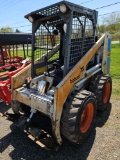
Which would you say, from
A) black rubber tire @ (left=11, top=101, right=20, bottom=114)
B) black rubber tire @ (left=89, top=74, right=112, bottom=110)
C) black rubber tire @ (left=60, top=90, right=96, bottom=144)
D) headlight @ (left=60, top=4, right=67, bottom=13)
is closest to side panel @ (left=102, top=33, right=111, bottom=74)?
black rubber tire @ (left=89, top=74, right=112, bottom=110)

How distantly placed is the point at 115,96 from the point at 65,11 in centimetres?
370

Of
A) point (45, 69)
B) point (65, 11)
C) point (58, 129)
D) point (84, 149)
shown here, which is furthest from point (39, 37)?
point (84, 149)

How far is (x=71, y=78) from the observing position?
345 cm

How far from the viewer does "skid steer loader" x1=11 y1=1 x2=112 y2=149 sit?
10.6 feet

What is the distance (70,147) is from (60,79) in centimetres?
145

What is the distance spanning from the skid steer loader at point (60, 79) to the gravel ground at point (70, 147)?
231 mm

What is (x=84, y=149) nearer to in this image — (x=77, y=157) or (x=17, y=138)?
(x=77, y=157)

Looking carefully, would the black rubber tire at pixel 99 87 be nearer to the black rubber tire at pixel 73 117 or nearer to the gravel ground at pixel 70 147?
the gravel ground at pixel 70 147

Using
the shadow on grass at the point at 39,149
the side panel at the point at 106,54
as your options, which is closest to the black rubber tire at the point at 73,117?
the shadow on grass at the point at 39,149

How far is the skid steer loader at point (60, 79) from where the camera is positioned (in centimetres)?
324

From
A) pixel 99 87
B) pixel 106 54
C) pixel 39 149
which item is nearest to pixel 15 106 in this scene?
pixel 39 149

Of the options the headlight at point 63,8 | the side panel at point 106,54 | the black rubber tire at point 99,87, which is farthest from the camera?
the side panel at point 106,54

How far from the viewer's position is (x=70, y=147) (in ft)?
11.7

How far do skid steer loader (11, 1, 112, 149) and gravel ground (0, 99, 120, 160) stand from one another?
0.76 ft
